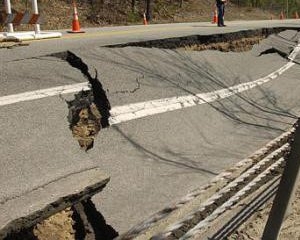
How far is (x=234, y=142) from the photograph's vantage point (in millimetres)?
5957

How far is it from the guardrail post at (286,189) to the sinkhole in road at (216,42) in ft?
18.1

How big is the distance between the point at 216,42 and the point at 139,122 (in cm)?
588

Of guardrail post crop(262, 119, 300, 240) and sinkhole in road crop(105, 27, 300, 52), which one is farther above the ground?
sinkhole in road crop(105, 27, 300, 52)

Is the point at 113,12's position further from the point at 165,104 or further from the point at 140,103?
the point at 140,103

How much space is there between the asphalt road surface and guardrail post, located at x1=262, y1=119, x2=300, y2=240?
1.47m

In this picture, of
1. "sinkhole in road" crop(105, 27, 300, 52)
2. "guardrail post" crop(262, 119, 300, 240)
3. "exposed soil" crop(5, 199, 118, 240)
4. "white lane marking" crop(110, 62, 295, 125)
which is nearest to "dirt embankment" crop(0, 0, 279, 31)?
"sinkhole in road" crop(105, 27, 300, 52)

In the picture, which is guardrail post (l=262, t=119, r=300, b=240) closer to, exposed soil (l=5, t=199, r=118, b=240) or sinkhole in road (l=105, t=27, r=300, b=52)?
exposed soil (l=5, t=199, r=118, b=240)

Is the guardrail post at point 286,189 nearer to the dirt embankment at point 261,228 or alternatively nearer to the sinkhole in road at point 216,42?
the dirt embankment at point 261,228

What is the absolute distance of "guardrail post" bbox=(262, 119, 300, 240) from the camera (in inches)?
91.7

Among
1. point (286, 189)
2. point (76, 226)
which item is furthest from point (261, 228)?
point (76, 226)

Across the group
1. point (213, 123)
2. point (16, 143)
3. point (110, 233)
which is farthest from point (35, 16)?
point (110, 233)

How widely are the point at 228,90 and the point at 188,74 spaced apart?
2.61 feet

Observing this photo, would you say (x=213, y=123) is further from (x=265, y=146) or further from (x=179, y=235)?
(x=179, y=235)

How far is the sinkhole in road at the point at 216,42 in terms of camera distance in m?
8.85
